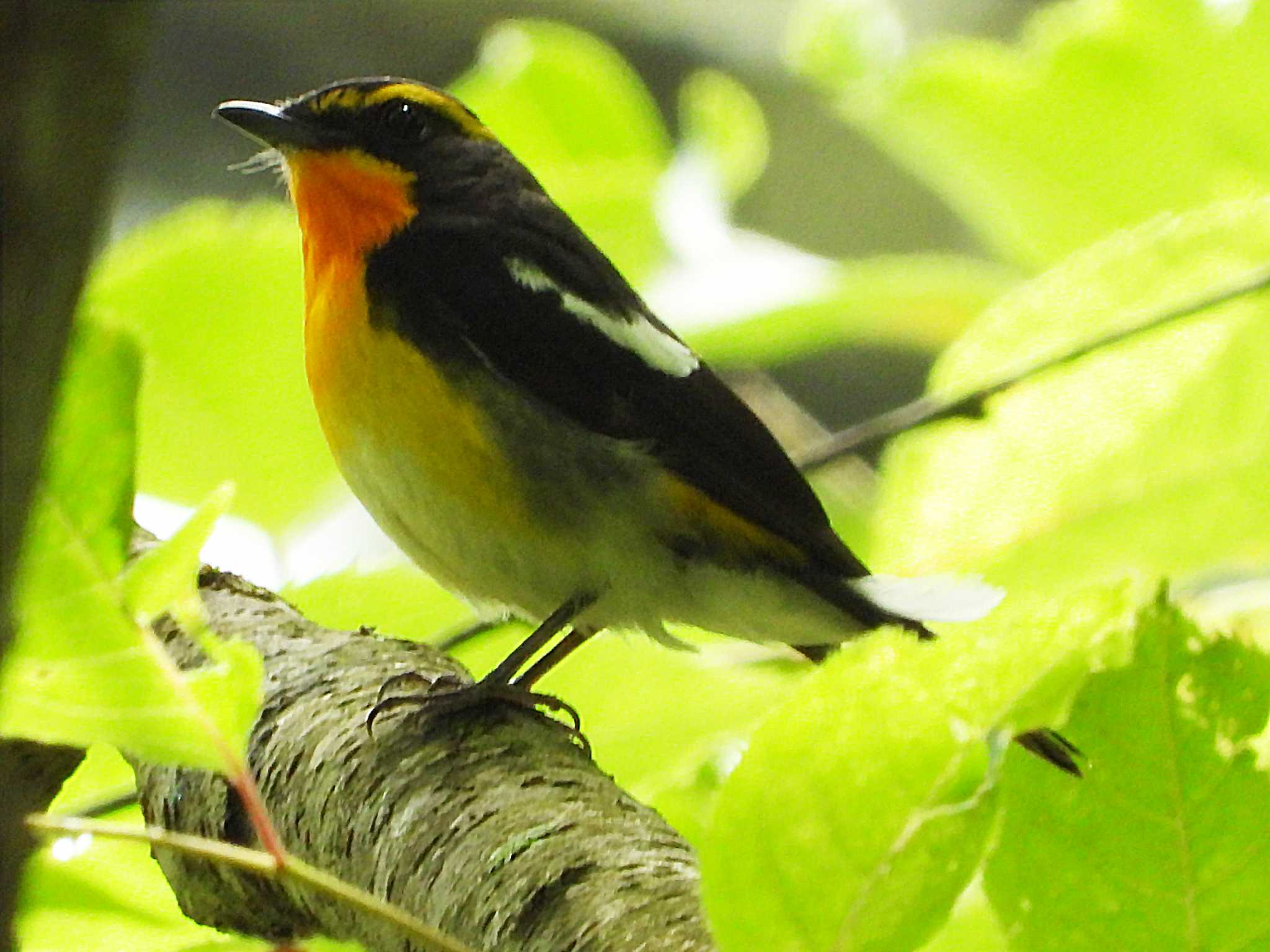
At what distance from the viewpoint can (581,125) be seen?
119 cm

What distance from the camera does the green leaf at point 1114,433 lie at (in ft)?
2.47

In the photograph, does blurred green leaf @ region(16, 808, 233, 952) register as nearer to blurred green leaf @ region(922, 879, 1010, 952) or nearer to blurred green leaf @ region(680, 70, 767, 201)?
blurred green leaf @ region(922, 879, 1010, 952)

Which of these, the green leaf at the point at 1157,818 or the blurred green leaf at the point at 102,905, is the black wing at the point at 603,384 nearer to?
the blurred green leaf at the point at 102,905

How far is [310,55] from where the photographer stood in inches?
182

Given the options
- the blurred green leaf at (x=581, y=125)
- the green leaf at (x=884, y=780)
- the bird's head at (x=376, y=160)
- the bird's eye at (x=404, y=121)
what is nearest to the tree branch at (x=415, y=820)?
the green leaf at (x=884, y=780)

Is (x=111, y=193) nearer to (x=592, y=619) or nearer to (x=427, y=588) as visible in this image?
(x=427, y=588)

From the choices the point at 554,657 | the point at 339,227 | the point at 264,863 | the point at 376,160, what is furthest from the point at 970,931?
the point at 376,160

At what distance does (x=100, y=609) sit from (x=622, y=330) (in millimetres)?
973

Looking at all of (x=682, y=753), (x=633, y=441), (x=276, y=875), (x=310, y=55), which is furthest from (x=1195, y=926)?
(x=310, y=55)

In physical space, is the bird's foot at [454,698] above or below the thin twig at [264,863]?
below

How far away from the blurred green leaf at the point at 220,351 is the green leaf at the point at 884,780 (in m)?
0.61

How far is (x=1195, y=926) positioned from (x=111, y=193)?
366 mm

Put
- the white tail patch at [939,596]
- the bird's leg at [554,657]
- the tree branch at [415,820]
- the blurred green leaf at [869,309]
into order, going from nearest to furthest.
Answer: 1. the tree branch at [415,820]
2. the white tail patch at [939,596]
3. the blurred green leaf at [869,309]
4. the bird's leg at [554,657]

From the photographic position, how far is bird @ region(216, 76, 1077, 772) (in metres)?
1.28
